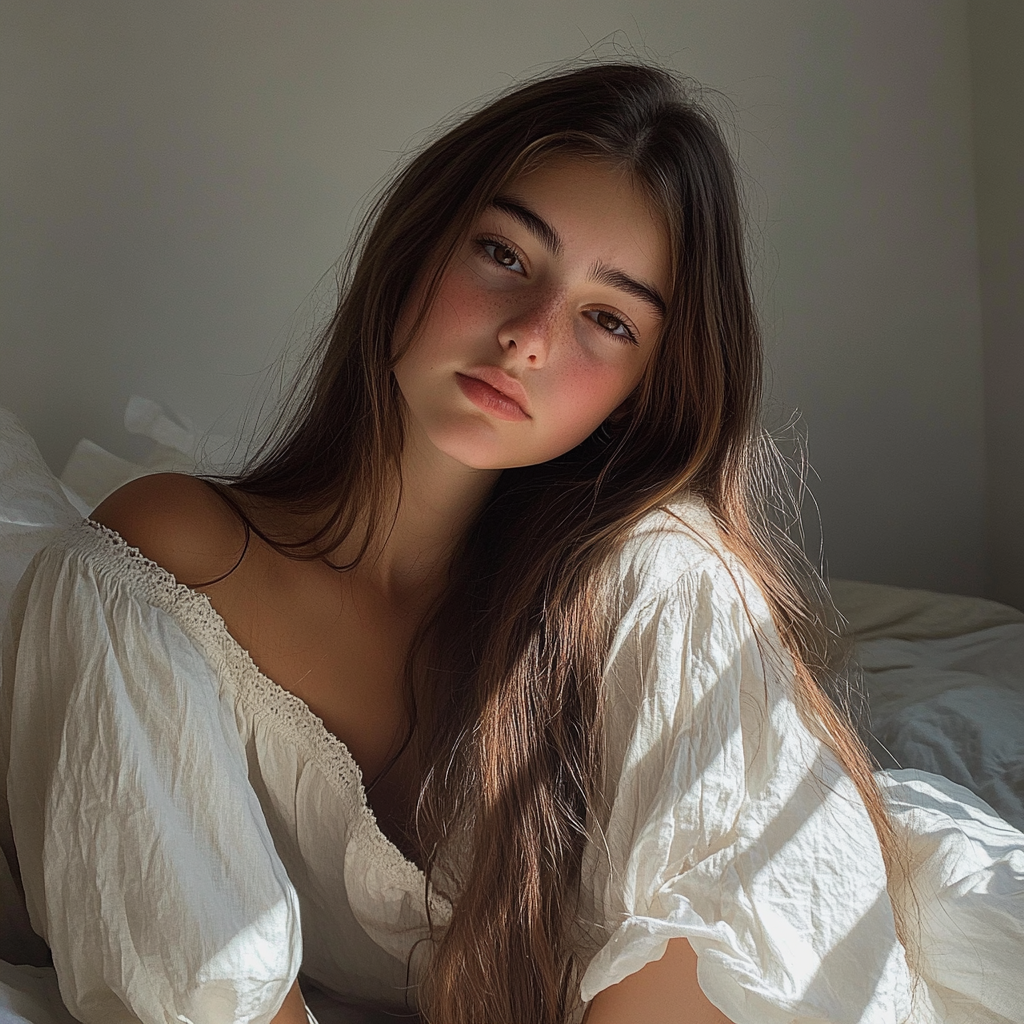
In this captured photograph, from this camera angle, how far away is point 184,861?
2.68ft

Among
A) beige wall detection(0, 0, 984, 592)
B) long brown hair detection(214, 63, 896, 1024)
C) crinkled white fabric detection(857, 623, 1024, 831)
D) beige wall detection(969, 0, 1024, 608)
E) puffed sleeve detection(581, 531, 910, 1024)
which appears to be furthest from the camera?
beige wall detection(969, 0, 1024, 608)

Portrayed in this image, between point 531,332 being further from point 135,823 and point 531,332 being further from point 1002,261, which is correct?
point 1002,261

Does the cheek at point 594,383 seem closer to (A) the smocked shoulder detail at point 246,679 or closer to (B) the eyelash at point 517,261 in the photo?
(B) the eyelash at point 517,261

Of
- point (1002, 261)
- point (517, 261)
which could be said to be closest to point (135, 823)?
point (517, 261)

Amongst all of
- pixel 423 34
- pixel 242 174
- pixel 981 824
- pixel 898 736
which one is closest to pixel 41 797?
pixel 981 824

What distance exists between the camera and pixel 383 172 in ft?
6.30

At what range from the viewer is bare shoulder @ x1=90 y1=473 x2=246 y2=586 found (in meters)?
0.97

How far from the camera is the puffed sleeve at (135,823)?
2.59ft

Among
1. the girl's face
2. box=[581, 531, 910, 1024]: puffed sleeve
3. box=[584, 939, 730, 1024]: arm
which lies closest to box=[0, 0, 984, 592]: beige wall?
the girl's face

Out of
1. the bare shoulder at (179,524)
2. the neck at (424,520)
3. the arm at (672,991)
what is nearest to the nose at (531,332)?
the neck at (424,520)

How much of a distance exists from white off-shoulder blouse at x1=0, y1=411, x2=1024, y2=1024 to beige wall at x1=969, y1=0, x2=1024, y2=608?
127 cm

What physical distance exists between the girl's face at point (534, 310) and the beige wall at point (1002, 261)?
1.37 m

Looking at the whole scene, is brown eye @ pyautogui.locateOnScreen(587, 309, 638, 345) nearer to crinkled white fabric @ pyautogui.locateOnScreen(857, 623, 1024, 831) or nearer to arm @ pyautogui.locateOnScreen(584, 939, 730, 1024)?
arm @ pyautogui.locateOnScreen(584, 939, 730, 1024)

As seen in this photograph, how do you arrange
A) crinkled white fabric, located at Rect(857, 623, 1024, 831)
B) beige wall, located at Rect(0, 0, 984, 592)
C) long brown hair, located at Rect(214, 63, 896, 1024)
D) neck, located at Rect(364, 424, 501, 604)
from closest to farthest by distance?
long brown hair, located at Rect(214, 63, 896, 1024), neck, located at Rect(364, 424, 501, 604), crinkled white fabric, located at Rect(857, 623, 1024, 831), beige wall, located at Rect(0, 0, 984, 592)
